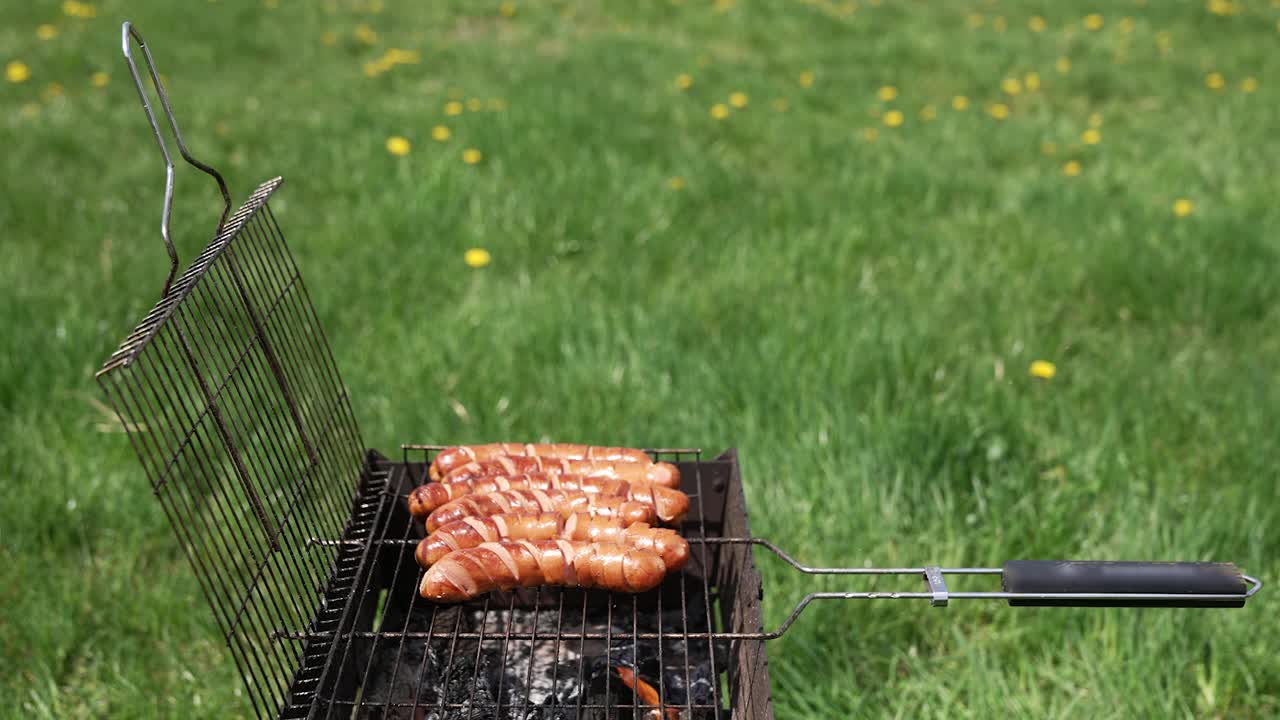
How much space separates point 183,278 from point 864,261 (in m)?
3.63

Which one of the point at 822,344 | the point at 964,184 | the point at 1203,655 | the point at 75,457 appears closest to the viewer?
the point at 1203,655

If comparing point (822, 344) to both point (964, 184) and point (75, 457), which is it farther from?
point (75, 457)

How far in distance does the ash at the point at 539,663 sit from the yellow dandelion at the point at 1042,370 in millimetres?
2134

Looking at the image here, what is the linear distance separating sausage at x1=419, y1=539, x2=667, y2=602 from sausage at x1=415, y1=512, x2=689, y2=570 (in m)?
0.04

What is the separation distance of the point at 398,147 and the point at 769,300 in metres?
2.51

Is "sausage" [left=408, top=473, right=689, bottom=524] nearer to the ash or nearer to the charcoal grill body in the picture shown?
the charcoal grill body

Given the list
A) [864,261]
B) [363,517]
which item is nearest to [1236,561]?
[864,261]

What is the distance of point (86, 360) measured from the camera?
4.31 meters

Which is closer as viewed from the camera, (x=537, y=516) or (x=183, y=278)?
(x=183, y=278)

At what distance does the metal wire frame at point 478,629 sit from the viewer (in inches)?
87.6

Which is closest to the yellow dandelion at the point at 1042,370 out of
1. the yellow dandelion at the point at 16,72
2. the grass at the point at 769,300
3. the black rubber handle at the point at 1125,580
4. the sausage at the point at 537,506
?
the grass at the point at 769,300

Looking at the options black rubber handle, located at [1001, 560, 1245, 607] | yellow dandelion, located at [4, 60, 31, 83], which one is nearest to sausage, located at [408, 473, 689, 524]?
black rubber handle, located at [1001, 560, 1245, 607]

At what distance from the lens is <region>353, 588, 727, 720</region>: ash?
7.69 feet

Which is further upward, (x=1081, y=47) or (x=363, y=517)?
(x=363, y=517)
